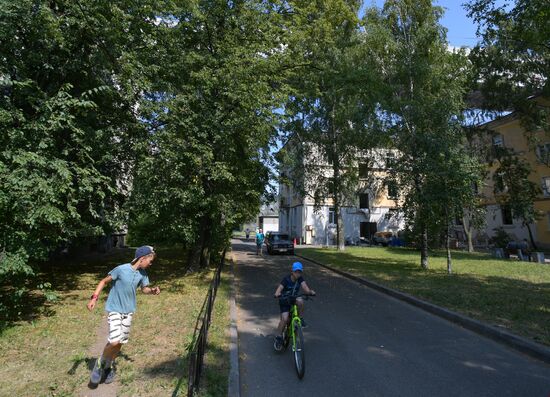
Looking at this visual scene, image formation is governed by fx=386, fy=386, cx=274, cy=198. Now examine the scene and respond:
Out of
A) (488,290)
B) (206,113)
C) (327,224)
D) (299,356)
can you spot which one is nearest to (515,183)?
(488,290)

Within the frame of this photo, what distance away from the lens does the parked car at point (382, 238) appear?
3982cm

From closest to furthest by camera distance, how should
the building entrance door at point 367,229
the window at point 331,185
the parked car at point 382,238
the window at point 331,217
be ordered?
the window at point 331,185 → the parked car at point 382,238 → the window at point 331,217 → the building entrance door at point 367,229

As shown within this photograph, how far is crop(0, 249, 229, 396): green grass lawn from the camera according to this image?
4891 millimetres

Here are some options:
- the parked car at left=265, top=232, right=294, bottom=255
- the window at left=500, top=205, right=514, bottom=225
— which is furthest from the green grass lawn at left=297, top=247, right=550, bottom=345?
the window at left=500, top=205, right=514, bottom=225

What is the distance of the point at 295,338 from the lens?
18.1ft

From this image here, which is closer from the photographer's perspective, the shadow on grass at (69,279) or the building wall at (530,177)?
the shadow on grass at (69,279)

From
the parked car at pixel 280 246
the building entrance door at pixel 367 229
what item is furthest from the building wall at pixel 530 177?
the parked car at pixel 280 246

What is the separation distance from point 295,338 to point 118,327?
239cm

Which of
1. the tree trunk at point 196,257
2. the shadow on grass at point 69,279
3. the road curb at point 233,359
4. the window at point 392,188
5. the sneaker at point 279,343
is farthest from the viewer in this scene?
the window at point 392,188

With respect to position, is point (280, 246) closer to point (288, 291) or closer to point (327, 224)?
point (327, 224)

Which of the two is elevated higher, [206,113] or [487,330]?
[206,113]

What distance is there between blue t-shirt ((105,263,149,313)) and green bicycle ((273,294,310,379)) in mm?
2263

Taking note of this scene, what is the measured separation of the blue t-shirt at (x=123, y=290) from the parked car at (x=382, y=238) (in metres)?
36.8

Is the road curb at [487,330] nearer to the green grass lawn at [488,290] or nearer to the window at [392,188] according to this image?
the green grass lawn at [488,290]
